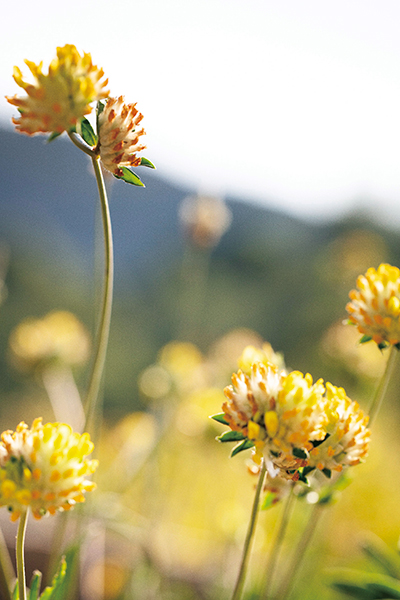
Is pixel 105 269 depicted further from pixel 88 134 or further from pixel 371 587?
pixel 371 587

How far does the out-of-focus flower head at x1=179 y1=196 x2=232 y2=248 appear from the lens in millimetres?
1562

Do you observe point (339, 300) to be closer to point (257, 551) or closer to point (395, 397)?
point (395, 397)

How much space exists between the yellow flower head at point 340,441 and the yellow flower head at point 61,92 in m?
0.31

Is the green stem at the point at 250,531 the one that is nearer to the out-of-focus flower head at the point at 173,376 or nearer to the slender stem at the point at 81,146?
the slender stem at the point at 81,146

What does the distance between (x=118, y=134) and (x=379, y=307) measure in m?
0.30

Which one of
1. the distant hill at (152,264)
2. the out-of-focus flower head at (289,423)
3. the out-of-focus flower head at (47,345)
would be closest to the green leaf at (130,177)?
the out-of-focus flower head at (289,423)

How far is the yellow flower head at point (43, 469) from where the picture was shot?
338 mm

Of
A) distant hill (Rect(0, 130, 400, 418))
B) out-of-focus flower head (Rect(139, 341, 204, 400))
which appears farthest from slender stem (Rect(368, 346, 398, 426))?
distant hill (Rect(0, 130, 400, 418))

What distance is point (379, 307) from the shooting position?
470 mm

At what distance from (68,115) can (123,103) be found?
5 centimetres

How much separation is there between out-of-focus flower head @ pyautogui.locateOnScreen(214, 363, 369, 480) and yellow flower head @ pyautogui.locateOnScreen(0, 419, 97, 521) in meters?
0.12

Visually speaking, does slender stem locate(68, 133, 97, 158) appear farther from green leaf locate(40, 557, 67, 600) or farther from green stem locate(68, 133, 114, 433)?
green leaf locate(40, 557, 67, 600)

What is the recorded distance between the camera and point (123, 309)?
12.6 ft

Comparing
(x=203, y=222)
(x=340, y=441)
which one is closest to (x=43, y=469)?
(x=340, y=441)
